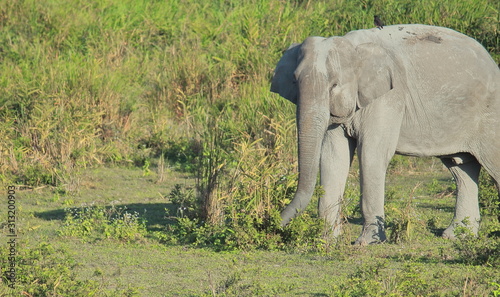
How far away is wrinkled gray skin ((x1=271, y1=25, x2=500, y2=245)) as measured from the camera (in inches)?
309

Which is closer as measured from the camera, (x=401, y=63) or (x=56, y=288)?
(x=56, y=288)

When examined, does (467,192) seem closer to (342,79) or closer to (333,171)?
(333,171)

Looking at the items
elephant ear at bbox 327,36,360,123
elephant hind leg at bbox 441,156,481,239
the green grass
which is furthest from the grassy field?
elephant ear at bbox 327,36,360,123

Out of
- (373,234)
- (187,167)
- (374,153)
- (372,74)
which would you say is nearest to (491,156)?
→ (374,153)

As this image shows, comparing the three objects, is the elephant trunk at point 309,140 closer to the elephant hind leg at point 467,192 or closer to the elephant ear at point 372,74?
the elephant ear at point 372,74

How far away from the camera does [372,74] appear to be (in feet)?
26.5

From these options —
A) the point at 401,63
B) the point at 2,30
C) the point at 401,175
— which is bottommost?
the point at 401,175

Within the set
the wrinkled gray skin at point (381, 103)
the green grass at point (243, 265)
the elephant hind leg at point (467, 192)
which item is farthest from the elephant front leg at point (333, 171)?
the elephant hind leg at point (467, 192)

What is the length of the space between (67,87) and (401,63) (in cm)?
576

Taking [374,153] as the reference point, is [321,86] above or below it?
above

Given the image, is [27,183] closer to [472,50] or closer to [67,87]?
[67,87]

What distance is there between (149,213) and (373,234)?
2617 mm

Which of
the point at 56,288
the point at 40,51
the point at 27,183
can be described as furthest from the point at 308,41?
the point at 40,51

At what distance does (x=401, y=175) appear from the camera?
12.1 m
